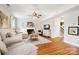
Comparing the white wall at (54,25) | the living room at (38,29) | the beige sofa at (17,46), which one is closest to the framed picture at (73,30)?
the living room at (38,29)

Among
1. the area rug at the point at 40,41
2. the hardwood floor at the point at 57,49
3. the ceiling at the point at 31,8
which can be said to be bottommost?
the hardwood floor at the point at 57,49

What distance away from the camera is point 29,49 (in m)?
2.25

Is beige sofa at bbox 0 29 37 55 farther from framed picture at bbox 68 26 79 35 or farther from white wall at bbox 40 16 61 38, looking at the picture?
framed picture at bbox 68 26 79 35

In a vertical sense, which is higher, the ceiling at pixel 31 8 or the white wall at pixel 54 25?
the ceiling at pixel 31 8

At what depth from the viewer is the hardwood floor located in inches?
87.9

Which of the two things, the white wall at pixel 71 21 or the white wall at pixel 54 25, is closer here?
the white wall at pixel 71 21

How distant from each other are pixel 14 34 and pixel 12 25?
0.19 meters

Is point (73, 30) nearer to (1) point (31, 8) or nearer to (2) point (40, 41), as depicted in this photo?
(2) point (40, 41)

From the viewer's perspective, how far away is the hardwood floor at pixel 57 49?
2.23 metres

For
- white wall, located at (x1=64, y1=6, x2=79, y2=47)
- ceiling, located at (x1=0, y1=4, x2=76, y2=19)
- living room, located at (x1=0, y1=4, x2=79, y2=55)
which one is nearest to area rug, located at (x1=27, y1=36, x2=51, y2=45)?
living room, located at (x1=0, y1=4, x2=79, y2=55)

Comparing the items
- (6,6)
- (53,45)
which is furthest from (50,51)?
(6,6)

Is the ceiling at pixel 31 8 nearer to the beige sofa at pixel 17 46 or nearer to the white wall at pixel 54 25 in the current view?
the white wall at pixel 54 25
